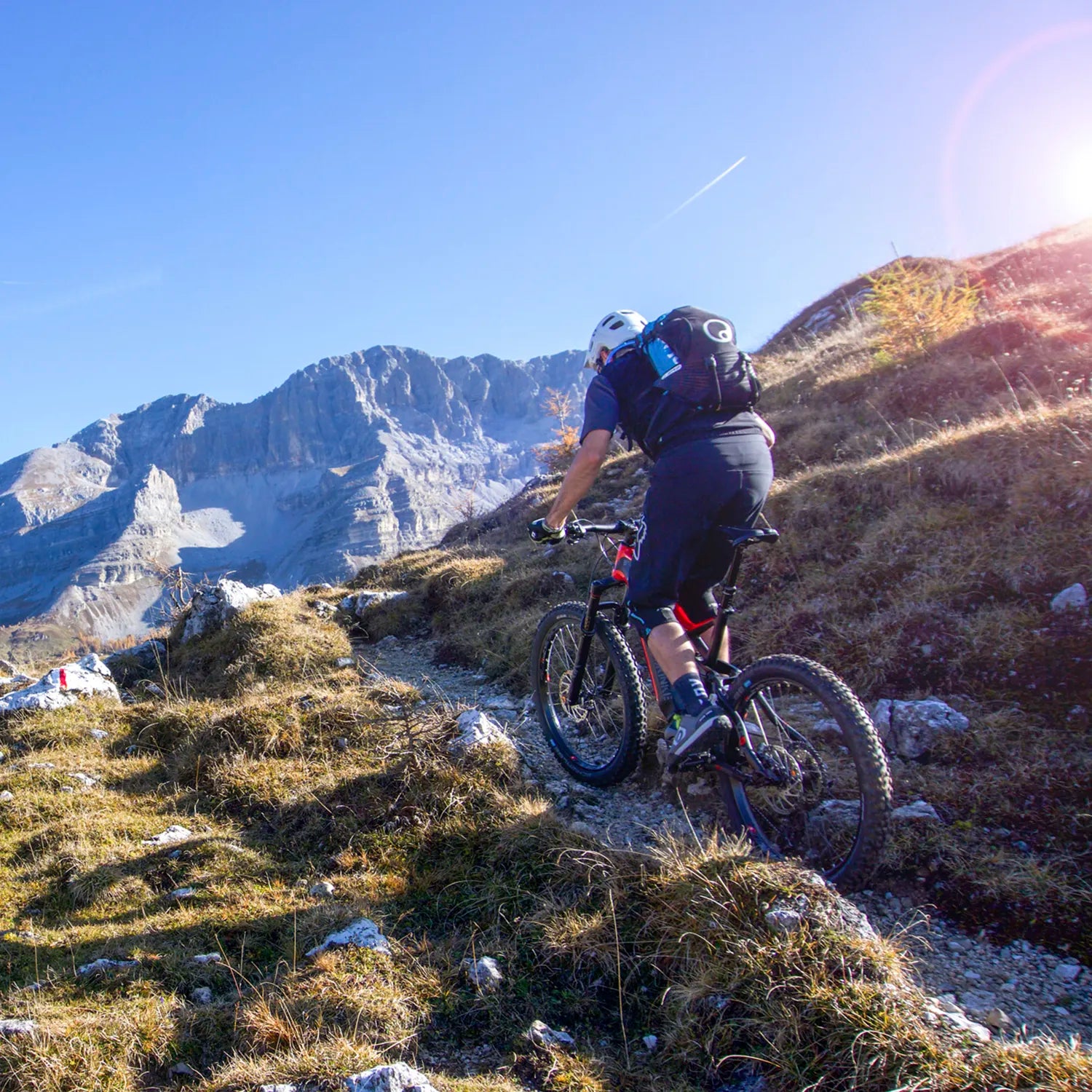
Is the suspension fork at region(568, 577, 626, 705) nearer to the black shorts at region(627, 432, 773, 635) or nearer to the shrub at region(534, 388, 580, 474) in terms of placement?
the black shorts at region(627, 432, 773, 635)

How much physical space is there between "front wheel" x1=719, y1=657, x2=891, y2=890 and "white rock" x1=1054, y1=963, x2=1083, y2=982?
0.78m

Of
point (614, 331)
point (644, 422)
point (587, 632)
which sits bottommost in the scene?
point (587, 632)

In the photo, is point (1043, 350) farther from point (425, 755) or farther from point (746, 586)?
point (425, 755)

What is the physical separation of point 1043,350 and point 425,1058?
12926 millimetres

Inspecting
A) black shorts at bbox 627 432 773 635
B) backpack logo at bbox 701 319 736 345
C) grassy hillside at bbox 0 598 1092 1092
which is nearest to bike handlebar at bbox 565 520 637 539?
black shorts at bbox 627 432 773 635

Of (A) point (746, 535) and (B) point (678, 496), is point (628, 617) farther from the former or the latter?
(A) point (746, 535)

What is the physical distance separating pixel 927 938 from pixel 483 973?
2.15m

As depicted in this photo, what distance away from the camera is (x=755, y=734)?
13.0 feet

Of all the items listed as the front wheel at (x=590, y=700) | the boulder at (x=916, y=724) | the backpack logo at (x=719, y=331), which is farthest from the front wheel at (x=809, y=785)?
the backpack logo at (x=719, y=331)

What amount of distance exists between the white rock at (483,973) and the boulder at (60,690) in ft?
22.0

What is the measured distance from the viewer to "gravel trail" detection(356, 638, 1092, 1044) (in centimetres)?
282

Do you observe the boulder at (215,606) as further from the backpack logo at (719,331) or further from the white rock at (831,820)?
the white rock at (831,820)

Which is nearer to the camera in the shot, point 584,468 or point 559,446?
point 584,468

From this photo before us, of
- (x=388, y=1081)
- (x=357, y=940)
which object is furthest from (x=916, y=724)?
(x=388, y=1081)
